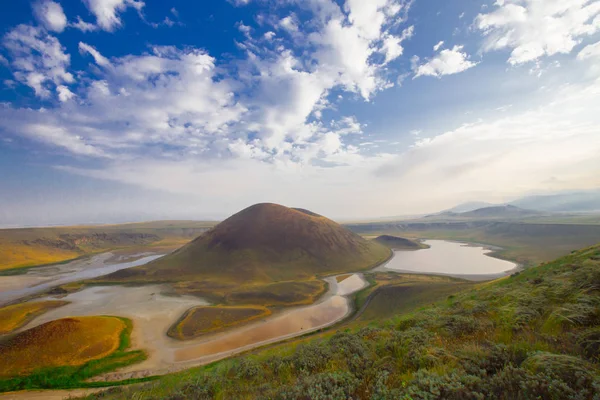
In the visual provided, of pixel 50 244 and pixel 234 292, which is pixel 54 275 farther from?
pixel 234 292

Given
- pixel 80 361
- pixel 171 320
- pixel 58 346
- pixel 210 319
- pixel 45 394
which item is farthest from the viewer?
pixel 171 320

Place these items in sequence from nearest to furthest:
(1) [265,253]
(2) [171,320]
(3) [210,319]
A: (3) [210,319], (2) [171,320], (1) [265,253]

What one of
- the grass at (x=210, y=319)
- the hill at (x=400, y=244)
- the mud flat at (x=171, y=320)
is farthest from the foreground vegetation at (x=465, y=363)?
the hill at (x=400, y=244)

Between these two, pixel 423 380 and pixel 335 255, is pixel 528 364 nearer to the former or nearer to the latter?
pixel 423 380

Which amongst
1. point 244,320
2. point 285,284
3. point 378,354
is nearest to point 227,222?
point 285,284

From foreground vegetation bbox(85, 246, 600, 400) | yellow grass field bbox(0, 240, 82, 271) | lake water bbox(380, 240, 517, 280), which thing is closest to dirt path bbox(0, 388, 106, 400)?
foreground vegetation bbox(85, 246, 600, 400)

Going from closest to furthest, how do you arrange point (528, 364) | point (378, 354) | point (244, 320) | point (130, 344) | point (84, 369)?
1. point (528, 364)
2. point (378, 354)
3. point (84, 369)
4. point (130, 344)
5. point (244, 320)

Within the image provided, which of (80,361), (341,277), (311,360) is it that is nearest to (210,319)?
(80,361)
